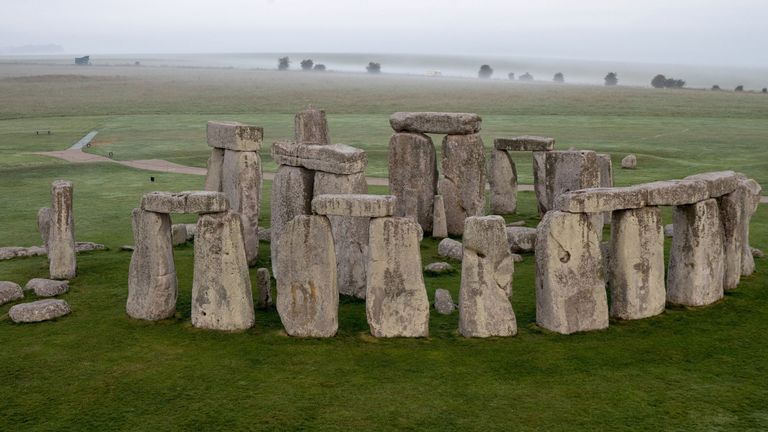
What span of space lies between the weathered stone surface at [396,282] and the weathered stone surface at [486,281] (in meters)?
0.62

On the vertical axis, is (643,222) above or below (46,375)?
above

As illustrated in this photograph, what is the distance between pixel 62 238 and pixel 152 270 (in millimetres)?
3372

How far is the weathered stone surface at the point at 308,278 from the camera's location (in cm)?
1211

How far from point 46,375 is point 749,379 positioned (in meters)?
8.86

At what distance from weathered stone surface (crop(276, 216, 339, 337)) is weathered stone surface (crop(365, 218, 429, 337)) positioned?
576mm

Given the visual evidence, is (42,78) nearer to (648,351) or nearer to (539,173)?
(539,173)

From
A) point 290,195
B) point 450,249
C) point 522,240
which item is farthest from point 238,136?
point 522,240

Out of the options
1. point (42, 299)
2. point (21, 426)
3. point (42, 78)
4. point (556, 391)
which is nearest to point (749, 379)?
point (556, 391)

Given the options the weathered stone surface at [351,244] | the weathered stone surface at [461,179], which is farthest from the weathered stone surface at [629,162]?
the weathered stone surface at [351,244]

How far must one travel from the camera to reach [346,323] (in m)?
13.0

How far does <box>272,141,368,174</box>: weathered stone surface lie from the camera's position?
47.6 feet

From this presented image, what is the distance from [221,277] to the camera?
1241 centimetres

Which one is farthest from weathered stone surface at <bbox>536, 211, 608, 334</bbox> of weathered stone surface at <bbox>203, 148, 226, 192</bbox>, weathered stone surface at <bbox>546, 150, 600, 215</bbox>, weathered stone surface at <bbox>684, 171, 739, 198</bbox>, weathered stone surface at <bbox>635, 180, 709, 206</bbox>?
weathered stone surface at <bbox>203, 148, 226, 192</bbox>

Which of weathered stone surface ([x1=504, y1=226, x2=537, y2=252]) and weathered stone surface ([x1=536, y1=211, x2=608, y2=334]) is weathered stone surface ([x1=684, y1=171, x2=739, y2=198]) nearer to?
weathered stone surface ([x1=536, y1=211, x2=608, y2=334])
